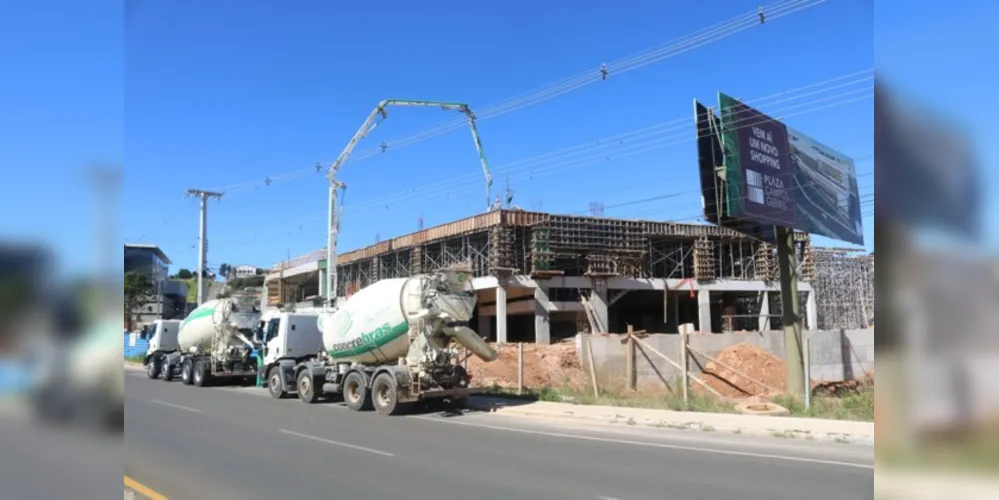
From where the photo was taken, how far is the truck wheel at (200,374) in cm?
2956

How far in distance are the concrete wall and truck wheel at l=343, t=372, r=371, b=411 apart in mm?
9443

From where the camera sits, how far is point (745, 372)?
92.3 ft

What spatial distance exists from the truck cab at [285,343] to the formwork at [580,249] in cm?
2054

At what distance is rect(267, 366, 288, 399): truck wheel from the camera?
23938 mm

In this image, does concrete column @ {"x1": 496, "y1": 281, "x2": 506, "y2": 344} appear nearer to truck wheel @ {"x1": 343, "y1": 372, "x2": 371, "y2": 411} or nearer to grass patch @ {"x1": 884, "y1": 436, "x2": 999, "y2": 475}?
truck wheel @ {"x1": 343, "y1": 372, "x2": 371, "y2": 411}

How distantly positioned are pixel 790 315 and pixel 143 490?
22264 millimetres

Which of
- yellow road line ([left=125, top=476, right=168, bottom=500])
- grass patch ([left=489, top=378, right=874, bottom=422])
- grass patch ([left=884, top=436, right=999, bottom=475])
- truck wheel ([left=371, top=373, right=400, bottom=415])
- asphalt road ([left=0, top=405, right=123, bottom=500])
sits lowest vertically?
grass patch ([left=489, top=378, right=874, bottom=422])

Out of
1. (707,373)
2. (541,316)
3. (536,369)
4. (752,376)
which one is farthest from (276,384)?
(541,316)

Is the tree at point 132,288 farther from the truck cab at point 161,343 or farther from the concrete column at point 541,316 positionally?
the concrete column at point 541,316

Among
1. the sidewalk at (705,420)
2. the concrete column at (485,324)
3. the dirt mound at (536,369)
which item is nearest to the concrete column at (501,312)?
the concrete column at (485,324)

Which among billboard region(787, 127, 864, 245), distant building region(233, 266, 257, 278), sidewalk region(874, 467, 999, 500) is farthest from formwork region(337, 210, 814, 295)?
distant building region(233, 266, 257, 278)

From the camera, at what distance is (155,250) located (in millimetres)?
7531

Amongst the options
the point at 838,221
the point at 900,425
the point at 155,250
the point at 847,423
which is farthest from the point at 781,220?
the point at 900,425

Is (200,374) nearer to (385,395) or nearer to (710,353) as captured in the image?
(385,395)
